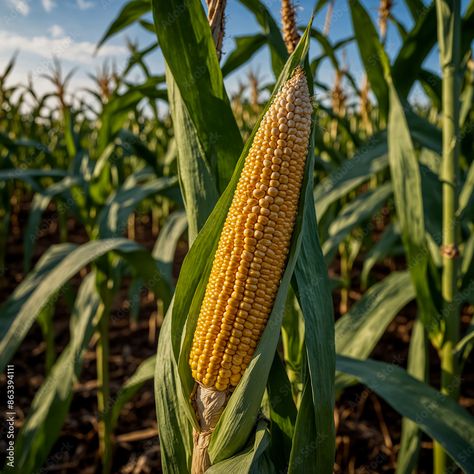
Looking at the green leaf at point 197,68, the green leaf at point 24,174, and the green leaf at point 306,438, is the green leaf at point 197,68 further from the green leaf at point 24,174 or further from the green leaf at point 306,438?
the green leaf at point 24,174

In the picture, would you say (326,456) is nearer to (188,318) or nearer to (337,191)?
(188,318)

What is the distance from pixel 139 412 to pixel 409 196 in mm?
2253

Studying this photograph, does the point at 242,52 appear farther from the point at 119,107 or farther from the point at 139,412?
the point at 139,412

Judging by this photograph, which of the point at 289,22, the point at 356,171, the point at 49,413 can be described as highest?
the point at 289,22

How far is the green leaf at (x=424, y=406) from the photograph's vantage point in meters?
1.16

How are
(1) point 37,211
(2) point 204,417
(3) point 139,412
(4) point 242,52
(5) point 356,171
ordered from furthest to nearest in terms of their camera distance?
(1) point 37,211
(3) point 139,412
(5) point 356,171
(4) point 242,52
(2) point 204,417

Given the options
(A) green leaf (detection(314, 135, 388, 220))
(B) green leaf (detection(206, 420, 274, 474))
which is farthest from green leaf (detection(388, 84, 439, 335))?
(B) green leaf (detection(206, 420, 274, 474))

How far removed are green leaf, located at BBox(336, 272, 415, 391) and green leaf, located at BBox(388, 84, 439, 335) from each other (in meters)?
0.23

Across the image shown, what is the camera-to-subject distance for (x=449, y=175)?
1.42 m

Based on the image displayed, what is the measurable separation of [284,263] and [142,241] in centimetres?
568

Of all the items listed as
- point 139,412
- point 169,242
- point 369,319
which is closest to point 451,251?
point 369,319

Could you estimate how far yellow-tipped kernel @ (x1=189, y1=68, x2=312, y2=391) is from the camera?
29.9 inches

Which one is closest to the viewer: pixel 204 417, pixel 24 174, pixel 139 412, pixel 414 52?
pixel 204 417

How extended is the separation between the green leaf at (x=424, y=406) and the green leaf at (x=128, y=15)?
1.49m
